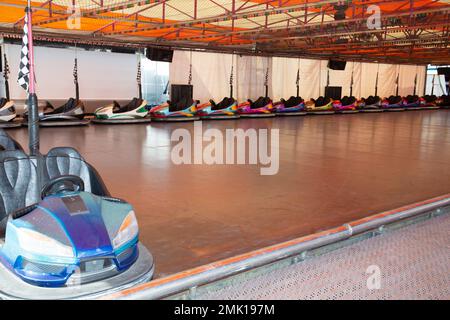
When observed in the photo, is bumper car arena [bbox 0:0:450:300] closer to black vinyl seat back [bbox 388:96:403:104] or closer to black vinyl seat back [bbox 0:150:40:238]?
black vinyl seat back [bbox 0:150:40:238]

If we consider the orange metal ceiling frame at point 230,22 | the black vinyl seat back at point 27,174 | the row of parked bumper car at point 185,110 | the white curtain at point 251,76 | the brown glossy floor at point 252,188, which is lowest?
the brown glossy floor at point 252,188

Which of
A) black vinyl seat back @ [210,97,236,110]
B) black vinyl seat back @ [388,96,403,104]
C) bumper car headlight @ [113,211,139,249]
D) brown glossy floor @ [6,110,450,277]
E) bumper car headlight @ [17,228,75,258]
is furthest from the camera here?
black vinyl seat back @ [388,96,403,104]

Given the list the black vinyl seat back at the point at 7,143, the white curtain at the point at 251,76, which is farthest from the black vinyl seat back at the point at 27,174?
the white curtain at the point at 251,76

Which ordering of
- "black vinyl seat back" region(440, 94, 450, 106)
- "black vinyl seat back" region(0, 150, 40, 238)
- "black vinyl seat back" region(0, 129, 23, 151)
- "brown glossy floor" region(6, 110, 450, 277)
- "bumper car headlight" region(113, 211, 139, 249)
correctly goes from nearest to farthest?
1. "bumper car headlight" region(113, 211, 139, 249)
2. "black vinyl seat back" region(0, 150, 40, 238)
3. "brown glossy floor" region(6, 110, 450, 277)
4. "black vinyl seat back" region(0, 129, 23, 151)
5. "black vinyl seat back" region(440, 94, 450, 106)

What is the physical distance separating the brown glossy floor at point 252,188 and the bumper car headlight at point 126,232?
0.31 m

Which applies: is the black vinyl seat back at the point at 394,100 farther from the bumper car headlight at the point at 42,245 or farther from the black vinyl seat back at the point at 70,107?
the bumper car headlight at the point at 42,245

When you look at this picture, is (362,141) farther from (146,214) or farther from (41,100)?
(41,100)

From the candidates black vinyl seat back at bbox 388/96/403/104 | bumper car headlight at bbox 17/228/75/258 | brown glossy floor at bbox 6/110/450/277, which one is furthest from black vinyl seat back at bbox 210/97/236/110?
bumper car headlight at bbox 17/228/75/258

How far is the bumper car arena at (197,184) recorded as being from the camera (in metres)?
1.63

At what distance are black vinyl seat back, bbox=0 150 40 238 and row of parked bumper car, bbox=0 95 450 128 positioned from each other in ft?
19.1

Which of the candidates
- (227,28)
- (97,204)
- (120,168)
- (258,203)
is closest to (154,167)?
(120,168)

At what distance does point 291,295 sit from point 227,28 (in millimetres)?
8829

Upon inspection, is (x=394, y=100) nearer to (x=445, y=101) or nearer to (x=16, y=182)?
(x=445, y=101)

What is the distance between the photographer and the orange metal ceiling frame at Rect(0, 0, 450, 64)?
22.0 ft
